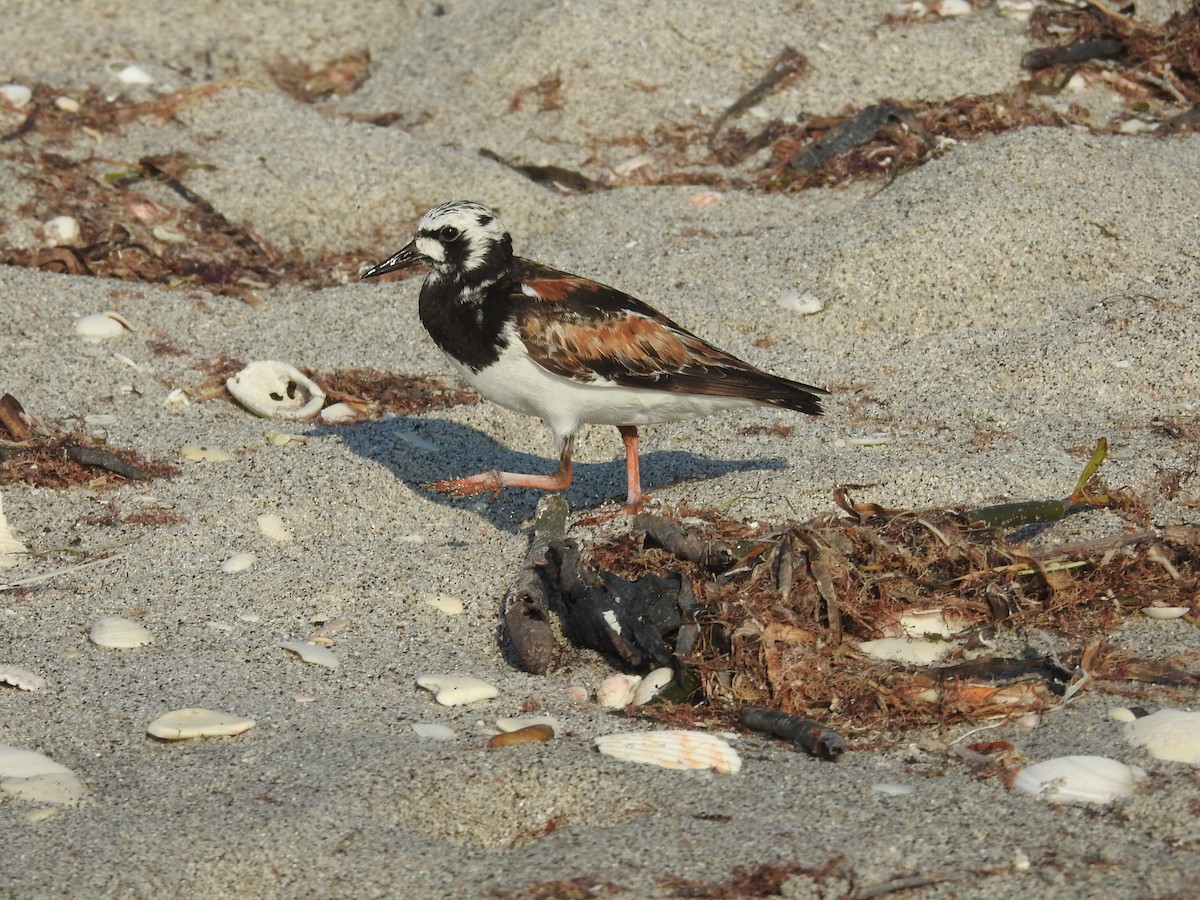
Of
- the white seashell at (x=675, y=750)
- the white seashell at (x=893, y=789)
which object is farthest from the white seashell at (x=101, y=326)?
the white seashell at (x=893, y=789)

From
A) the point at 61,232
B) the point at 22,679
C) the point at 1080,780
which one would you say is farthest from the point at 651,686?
the point at 61,232

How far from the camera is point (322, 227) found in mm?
7742

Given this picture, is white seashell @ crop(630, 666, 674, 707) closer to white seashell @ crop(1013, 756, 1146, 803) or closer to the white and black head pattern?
white seashell @ crop(1013, 756, 1146, 803)

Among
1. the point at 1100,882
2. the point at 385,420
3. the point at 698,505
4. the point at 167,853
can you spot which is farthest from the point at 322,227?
the point at 1100,882

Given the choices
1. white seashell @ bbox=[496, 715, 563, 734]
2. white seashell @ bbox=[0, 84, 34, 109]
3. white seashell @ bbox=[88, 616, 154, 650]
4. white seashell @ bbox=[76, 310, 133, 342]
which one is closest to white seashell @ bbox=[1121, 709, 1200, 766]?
white seashell @ bbox=[496, 715, 563, 734]

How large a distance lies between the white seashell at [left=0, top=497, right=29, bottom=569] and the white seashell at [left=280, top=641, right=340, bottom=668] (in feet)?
3.69

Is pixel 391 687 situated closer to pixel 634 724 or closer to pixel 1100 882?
pixel 634 724

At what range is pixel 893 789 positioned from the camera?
131 inches

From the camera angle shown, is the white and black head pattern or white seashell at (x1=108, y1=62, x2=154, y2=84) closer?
the white and black head pattern

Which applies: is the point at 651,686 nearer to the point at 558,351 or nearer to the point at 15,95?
the point at 558,351

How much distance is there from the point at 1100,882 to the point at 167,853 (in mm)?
1952

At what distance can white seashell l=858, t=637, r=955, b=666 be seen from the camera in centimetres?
405

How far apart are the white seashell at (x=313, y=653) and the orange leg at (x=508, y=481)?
94 centimetres

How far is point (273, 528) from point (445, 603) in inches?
31.8
